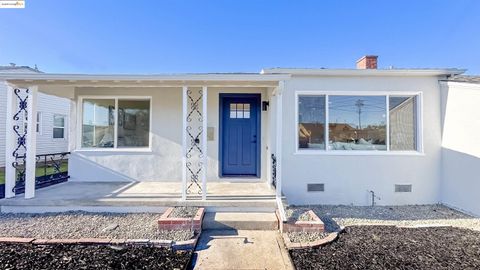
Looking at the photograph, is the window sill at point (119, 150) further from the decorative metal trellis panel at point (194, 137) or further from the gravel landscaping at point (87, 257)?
the gravel landscaping at point (87, 257)

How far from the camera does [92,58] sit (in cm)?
1995

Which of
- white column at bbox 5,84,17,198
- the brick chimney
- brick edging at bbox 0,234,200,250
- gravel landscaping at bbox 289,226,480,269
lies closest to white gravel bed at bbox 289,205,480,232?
gravel landscaping at bbox 289,226,480,269

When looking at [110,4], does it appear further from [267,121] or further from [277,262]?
[277,262]

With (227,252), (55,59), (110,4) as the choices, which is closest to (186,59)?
(110,4)

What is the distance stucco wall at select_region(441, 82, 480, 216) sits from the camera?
534 centimetres

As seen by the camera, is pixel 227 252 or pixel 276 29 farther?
pixel 276 29

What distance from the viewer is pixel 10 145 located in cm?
514

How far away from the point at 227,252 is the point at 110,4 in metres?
11.8

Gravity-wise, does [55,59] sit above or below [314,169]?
above

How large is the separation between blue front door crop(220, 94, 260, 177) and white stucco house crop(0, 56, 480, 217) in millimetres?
27

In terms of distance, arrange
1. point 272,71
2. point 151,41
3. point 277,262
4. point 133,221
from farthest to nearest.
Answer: point 151,41 → point 272,71 → point 133,221 → point 277,262

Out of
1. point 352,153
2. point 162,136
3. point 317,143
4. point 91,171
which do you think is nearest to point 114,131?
point 91,171

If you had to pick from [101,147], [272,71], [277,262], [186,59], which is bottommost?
[277,262]

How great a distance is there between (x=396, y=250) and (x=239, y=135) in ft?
14.2
